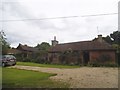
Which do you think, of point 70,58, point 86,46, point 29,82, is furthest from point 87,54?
point 29,82

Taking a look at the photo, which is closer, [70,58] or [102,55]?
[102,55]

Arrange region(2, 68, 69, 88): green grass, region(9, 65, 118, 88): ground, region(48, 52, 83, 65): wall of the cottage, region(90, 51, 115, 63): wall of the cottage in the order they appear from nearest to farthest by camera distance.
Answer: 1. region(2, 68, 69, 88): green grass
2. region(9, 65, 118, 88): ground
3. region(90, 51, 115, 63): wall of the cottage
4. region(48, 52, 83, 65): wall of the cottage

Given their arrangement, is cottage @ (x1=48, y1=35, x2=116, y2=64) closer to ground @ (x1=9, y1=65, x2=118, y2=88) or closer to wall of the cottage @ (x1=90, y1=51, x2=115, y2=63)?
wall of the cottage @ (x1=90, y1=51, x2=115, y2=63)

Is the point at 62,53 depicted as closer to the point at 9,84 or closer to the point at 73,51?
the point at 73,51

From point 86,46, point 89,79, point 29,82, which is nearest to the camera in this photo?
point 29,82

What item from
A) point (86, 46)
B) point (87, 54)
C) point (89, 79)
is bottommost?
point (89, 79)

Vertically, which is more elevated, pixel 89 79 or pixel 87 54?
pixel 87 54

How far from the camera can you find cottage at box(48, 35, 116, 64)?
39.4 m

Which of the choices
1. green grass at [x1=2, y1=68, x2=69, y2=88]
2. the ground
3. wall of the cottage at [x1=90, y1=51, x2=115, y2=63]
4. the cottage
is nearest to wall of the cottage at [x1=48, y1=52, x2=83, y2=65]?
the cottage

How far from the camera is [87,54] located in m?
41.9

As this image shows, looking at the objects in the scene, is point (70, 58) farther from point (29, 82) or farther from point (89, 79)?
point (29, 82)

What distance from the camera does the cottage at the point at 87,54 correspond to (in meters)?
39.4

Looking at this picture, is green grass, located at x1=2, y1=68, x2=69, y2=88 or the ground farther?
the ground

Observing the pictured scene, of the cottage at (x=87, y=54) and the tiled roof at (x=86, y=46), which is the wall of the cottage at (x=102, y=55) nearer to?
the cottage at (x=87, y=54)
